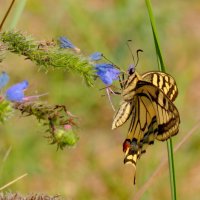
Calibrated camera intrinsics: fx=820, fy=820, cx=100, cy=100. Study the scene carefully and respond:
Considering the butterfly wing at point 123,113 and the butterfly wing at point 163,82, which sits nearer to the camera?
the butterfly wing at point 123,113

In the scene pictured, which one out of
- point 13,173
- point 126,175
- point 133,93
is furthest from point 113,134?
point 133,93

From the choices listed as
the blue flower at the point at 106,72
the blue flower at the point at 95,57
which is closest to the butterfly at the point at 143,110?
the blue flower at the point at 106,72

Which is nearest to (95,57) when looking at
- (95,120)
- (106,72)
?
(106,72)

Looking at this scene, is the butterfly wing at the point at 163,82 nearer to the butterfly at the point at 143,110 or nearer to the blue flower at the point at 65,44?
the butterfly at the point at 143,110

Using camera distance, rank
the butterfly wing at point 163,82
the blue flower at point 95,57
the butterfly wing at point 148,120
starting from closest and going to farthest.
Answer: the blue flower at point 95,57
the butterfly wing at point 148,120
the butterfly wing at point 163,82

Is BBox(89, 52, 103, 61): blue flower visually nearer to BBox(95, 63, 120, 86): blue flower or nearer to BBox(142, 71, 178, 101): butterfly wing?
BBox(95, 63, 120, 86): blue flower

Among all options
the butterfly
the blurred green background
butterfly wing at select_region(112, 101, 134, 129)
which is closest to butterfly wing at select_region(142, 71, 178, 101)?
the butterfly

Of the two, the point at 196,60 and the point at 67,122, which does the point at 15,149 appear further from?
the point at 196,60
